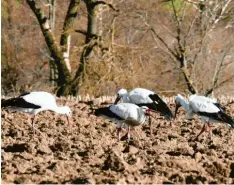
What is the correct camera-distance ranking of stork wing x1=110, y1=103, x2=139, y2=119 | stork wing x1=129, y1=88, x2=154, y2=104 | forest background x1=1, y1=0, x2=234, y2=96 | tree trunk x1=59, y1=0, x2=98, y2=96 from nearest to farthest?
stork wing x1=110, y1=103, x2=139, y2=119
stork wing x1=129, y1=88, x2=154, y2=104
tree trunk x1=59, y1=0, x2=98, y2=96
forest background x1=1, y1=0, x2=234, y2=96

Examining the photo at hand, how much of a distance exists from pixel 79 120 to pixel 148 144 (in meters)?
2.20

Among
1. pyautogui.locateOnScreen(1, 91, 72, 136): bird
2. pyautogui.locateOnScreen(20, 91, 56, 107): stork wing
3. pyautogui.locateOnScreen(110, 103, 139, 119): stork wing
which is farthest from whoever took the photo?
pyautogui.locateOnScreen(20, 91, 56, 107): stork wing

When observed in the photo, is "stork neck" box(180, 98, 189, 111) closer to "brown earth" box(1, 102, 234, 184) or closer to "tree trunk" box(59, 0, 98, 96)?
"brown earth" box(1, 102, 234, 184)

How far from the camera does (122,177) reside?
505cm

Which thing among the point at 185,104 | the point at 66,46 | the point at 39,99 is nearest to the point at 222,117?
the point at 185,104

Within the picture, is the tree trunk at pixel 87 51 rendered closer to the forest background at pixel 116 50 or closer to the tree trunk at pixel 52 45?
the forest background at pixel 116 50

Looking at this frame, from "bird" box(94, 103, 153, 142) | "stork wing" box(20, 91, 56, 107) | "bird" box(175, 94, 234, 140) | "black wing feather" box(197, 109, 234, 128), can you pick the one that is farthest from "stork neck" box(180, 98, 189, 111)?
"stork wing" box(20, 91, 56, 107)

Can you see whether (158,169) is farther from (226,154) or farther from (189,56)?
(189,56)

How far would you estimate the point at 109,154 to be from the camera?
5746 mm

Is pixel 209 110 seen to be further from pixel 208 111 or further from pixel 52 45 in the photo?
pixel 52 45

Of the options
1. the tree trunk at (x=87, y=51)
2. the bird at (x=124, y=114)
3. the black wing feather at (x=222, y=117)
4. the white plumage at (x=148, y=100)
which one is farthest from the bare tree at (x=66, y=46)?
the black wing feather at (x=222, y=117)

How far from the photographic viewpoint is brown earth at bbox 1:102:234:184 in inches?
204

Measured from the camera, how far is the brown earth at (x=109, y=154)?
17.0ft

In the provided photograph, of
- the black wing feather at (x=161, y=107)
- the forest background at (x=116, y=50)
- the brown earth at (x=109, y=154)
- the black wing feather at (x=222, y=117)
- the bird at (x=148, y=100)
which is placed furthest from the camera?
the forest background at (x=116, y=50)
